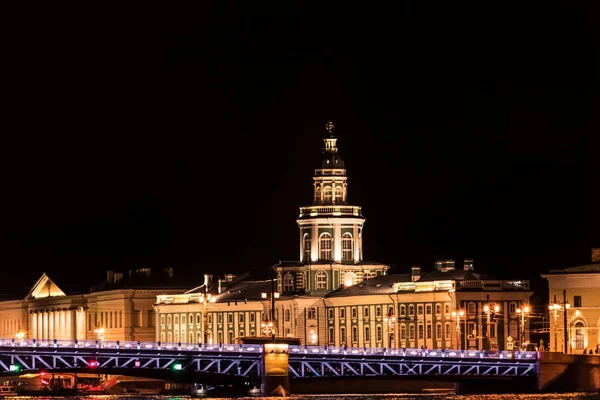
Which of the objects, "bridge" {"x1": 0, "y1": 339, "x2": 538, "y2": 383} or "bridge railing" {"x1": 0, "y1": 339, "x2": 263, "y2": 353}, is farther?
"bridge railing" {"x1": 0, "y1": 339, "x2": 263, "y2": 353}

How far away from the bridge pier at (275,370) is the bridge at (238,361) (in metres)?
0.54

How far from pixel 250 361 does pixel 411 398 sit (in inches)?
430

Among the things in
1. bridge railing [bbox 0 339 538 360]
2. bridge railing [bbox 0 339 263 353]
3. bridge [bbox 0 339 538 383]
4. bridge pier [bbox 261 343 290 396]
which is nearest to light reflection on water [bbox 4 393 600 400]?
bridge pier [bbox 261 343 290 396]

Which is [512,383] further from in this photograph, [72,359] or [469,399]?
[72,359]

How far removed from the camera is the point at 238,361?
172500 mm

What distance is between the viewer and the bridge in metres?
168

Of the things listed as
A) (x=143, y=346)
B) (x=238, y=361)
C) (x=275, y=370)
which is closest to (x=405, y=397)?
(x=275, y=370)

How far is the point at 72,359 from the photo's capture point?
17575cm

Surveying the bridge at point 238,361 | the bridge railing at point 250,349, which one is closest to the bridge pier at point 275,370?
the bridge at point 238,361

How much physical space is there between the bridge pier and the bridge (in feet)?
1.78

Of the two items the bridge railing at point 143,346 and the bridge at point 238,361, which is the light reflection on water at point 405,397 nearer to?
the bridge at point 238,361

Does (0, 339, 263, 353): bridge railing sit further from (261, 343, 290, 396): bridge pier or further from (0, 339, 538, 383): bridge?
(261, 343, 290, 396): bridge pier

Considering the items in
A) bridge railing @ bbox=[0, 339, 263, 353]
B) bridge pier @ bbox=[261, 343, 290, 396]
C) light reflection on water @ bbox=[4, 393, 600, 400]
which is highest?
bridge railing @ bbox=[0, 339, 263, 353]

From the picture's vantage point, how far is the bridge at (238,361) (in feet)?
553
